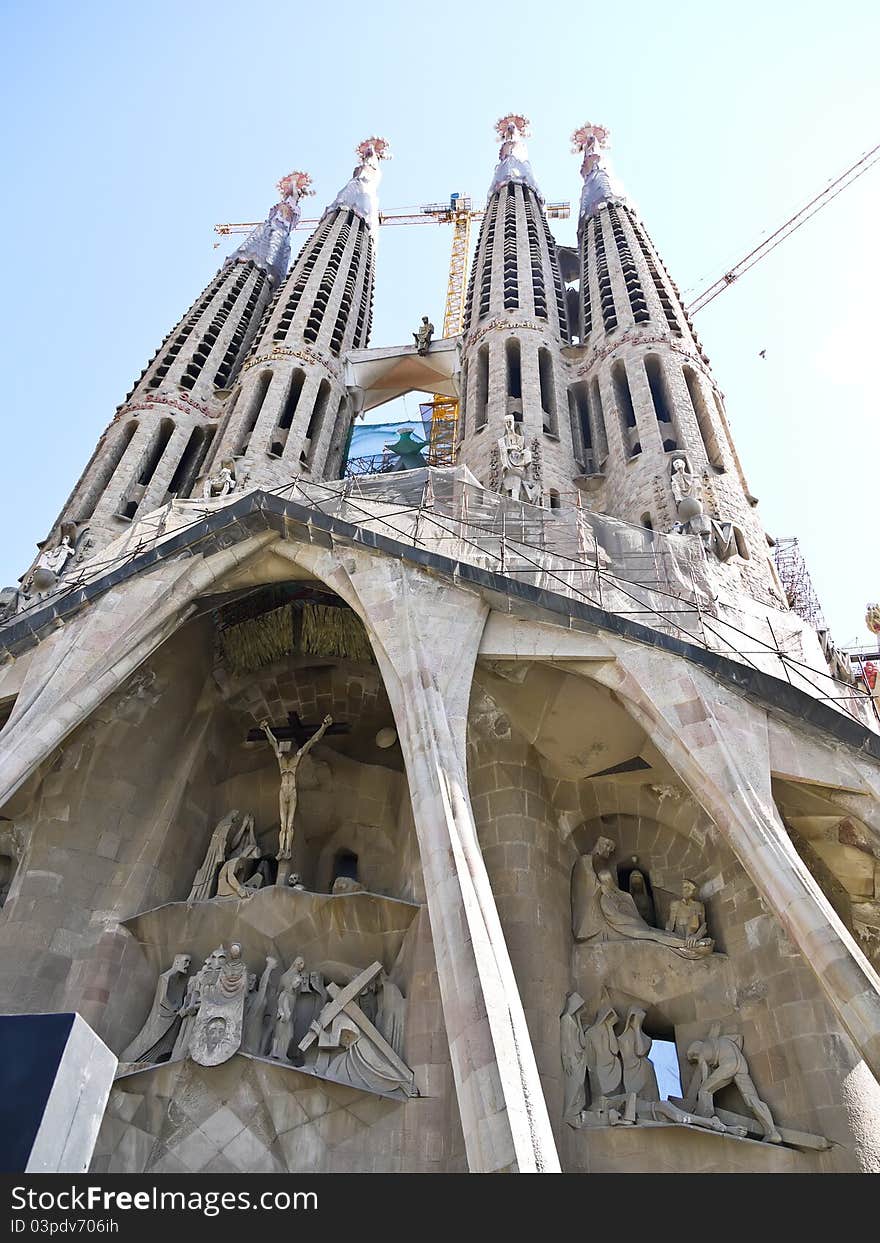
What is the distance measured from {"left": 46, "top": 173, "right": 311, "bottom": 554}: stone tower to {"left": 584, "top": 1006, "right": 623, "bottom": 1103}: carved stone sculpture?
12.1 meters

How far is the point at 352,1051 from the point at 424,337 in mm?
23231

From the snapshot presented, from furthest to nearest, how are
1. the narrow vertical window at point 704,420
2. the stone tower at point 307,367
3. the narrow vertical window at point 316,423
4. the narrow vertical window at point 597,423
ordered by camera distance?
1. the narrow vertical window at point 316,423
2. the stone tower at point 307,367
3. the narrow vertical window at point 597,423
4. the narrow vertical window at point 704,420

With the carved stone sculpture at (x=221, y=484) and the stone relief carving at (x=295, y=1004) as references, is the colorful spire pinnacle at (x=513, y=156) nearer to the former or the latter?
the carved stone sculpture at (x=221, y=484)

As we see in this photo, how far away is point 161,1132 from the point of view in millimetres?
8945

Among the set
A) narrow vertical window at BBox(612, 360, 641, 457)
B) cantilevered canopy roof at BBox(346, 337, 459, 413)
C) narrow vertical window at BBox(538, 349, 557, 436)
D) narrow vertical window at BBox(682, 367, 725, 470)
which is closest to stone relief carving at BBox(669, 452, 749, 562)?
narrow vertical window at BBox(682, 367, 725, 470)

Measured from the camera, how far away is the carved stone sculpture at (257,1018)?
9.54 meters

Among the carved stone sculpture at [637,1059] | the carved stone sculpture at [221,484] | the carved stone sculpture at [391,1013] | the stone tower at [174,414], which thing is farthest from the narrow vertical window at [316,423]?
the carved stone sculpture at [637,1059]

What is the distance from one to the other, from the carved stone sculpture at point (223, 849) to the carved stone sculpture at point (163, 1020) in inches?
32.0

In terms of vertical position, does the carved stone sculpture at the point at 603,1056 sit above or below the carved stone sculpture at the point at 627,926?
below

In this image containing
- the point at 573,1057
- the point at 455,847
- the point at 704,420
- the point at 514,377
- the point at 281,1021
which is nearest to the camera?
the point at 455,847

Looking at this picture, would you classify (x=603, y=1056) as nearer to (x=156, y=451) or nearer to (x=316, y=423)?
(x=156, y=451)

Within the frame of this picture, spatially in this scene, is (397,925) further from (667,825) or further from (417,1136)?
(667,825)

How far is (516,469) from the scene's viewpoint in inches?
668

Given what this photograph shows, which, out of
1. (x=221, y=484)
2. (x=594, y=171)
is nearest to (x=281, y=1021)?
(x=221, y=484)
